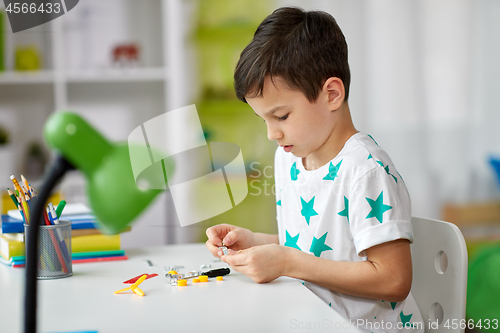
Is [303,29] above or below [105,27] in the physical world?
below

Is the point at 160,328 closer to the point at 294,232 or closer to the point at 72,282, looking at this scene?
the point at 72,282

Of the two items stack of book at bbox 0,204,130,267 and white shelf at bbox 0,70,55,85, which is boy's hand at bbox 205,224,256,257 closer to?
stack of book at bbox 0,204,130,267

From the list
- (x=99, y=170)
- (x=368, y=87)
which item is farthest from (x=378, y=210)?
(x=368, y=87)

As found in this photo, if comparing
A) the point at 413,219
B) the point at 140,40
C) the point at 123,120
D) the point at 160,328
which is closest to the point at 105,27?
the point at 140,40

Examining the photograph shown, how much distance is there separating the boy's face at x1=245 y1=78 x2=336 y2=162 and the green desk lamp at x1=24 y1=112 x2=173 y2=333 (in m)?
0.45

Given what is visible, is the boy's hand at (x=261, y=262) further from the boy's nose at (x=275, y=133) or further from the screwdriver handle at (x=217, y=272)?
the boy's nose at (x=275, y=133)

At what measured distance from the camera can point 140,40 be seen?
2.21m

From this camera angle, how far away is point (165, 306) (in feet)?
2.01

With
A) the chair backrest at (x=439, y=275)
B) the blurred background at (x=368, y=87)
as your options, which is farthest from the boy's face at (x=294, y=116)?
the blurred background at (x=368, y=87)

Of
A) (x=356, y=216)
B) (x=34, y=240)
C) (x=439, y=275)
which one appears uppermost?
(x=34, y=240)

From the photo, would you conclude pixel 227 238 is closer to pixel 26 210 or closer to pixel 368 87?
pixel 26 210

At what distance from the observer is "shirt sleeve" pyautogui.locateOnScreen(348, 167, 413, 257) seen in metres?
0.72

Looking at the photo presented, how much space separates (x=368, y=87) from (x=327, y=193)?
1.28m

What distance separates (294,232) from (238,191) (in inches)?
18.5
